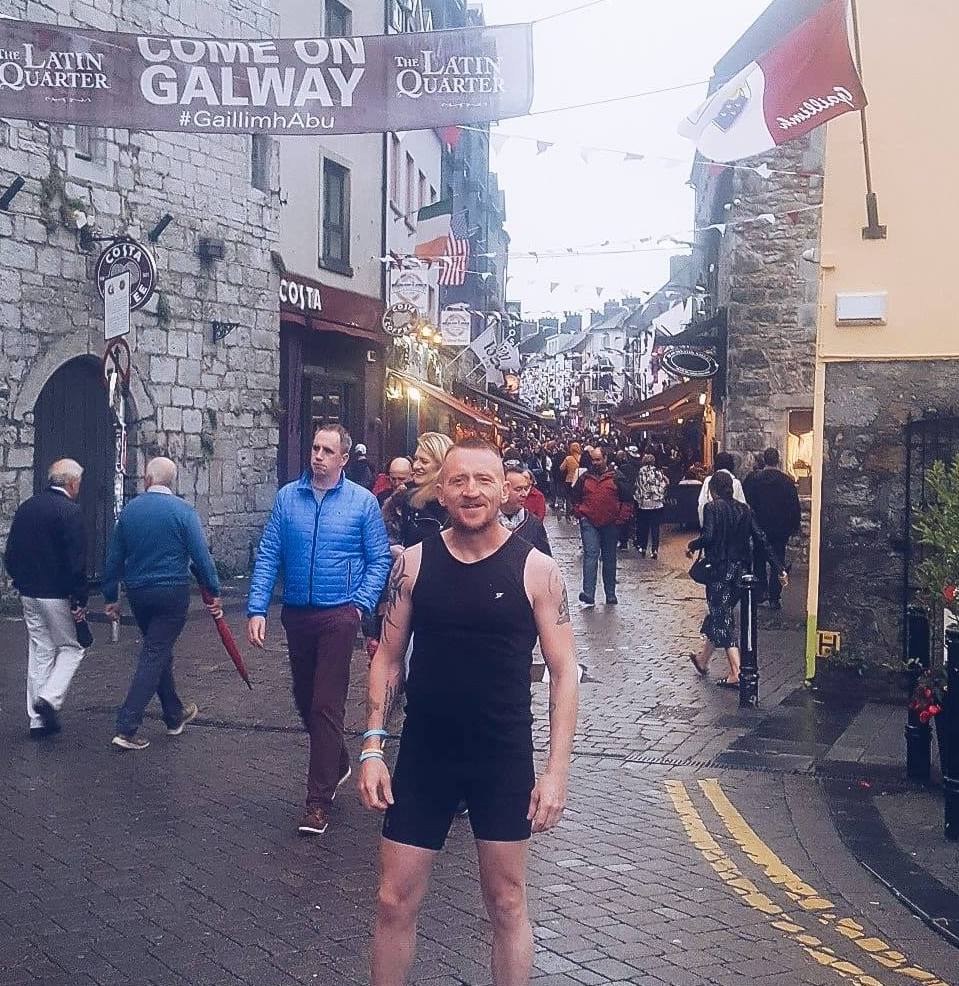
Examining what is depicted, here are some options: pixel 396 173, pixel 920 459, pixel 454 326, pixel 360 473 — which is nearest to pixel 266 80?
pixel 920 459

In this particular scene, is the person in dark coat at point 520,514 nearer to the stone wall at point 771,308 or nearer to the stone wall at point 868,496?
the stone wall at point 868,496

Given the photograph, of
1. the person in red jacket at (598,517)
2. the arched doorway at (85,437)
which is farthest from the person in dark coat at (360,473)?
the person in red jacket at (598,517)

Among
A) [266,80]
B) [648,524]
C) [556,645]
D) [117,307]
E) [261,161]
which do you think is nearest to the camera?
[556,645]

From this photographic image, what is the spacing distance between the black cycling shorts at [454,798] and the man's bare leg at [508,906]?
0.13 feet

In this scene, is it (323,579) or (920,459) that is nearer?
(323,579)

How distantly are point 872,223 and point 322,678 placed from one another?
5934 millimetres

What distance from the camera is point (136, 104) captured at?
10.0 metres

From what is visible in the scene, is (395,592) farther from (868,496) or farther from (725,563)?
(868,496)

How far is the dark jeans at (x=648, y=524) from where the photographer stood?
2238cm

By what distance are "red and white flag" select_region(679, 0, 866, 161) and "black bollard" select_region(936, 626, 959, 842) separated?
15.4 ft

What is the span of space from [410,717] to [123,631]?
9.57m

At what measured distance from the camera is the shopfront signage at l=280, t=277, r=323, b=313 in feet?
66.7

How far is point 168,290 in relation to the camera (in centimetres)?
1688

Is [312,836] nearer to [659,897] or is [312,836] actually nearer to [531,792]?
[659,897]
